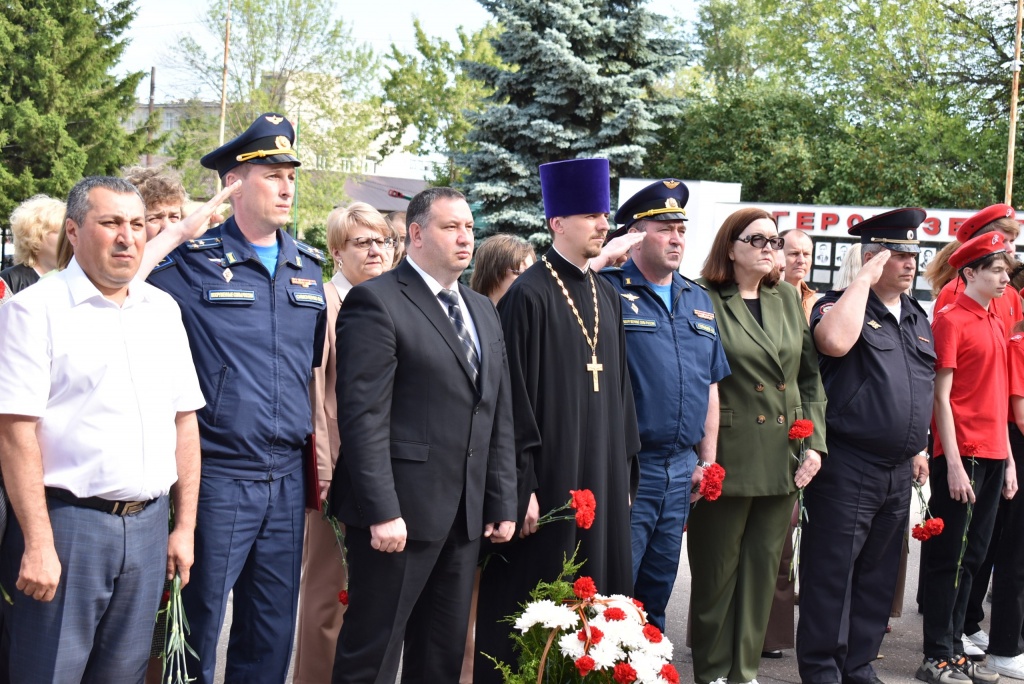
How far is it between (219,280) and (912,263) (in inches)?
134

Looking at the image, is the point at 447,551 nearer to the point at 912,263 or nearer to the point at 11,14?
the point at 912,263

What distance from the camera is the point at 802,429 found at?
4.89 metres

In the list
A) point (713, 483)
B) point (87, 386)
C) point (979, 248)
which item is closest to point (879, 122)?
point (979, 248)

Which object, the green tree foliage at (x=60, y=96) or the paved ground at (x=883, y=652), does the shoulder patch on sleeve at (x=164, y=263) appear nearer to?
the paved ground at (x=883, y=652)

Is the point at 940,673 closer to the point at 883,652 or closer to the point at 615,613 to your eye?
the point at 883,652

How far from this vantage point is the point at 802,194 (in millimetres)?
26797

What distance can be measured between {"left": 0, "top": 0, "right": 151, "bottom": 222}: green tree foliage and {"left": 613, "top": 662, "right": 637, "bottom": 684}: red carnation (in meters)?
26.3

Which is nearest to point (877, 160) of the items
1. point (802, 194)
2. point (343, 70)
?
point (802, 194)

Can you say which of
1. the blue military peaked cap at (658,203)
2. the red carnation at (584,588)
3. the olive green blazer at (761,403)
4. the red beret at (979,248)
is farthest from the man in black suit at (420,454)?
the red beret at (979,248)

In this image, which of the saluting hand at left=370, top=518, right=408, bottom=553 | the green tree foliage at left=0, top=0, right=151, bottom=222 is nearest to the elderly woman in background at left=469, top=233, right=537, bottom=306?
the saluting hand at left=370, top=518, right=408, bottom=553

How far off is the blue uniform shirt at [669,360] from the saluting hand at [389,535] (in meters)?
1.47

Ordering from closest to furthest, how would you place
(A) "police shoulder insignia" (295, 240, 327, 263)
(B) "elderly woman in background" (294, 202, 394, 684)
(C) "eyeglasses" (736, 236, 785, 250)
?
(A) "police shoulder insignia" (295, 240, 327, 263), (B) "elderly woman in background" (294, 202, 394, 684), (C) "eyeglasses" (736, 236, 785, 250)

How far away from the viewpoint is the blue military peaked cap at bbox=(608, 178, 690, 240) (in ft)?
16.0

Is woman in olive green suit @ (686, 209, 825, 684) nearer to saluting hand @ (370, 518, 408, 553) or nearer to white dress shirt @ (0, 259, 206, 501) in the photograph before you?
saluting hand @ (370, 518, 408, 553)
